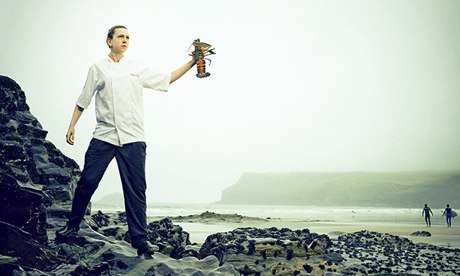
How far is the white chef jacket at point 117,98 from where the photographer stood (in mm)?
5172

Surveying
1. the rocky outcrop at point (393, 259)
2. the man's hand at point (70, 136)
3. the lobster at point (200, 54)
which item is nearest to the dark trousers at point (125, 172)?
the man's hand at point (70, 136)

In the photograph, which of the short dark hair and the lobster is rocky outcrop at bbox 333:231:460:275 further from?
the short dark hair

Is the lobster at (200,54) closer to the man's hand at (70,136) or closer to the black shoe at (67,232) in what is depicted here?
the man's hand at (70,136)

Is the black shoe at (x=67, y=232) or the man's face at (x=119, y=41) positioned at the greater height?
the man's face at (x=119, y=41)

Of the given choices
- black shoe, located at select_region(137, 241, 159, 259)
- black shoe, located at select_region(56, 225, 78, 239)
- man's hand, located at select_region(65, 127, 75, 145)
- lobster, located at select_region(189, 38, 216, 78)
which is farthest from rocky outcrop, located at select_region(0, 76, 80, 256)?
lobster, located at select_region(189, 38, 216, 78)

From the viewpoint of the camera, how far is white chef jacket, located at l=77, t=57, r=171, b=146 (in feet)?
17.0

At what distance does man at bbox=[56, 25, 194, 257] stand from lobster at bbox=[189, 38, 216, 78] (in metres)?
0.12

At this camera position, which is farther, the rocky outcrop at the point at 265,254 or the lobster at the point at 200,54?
the rocky outcrop at the point at 265,254

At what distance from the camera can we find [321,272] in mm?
7207

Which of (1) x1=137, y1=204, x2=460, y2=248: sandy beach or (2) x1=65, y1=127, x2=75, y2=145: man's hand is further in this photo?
(1) x1=137, y1=204, x2=460, y2=248: sandy beach

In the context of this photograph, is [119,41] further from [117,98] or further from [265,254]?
[265,254]

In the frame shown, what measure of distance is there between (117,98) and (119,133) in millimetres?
481

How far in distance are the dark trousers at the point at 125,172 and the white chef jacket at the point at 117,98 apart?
0.40 ft

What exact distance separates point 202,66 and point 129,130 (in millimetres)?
1308
